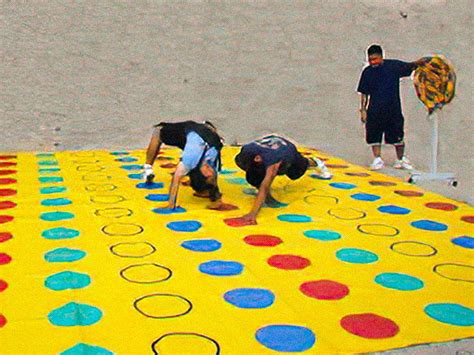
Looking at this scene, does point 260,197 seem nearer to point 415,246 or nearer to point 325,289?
point 415,246

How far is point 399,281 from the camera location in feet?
8.57

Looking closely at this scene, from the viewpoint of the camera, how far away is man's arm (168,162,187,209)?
3.69 m

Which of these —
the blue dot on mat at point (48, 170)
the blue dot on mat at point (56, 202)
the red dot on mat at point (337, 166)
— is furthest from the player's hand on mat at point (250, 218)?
the blue dot on mat at point (48, 170)

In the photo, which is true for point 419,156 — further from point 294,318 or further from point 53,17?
point 294,318

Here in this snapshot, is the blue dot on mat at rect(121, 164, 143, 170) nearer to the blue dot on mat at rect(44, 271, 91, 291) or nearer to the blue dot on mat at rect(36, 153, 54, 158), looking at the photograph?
the blue dot on mat at rect(36, 153, 54, 158)

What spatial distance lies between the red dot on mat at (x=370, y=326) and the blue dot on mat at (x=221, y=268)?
636mm

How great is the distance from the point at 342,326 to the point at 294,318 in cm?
18

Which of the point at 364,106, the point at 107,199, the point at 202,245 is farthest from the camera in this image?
the point at 364,106

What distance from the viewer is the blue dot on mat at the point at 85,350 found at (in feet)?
6.50

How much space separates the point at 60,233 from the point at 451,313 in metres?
2.02

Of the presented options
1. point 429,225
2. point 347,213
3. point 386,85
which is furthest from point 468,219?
point 386,85

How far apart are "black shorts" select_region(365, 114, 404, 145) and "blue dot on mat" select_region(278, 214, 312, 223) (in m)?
1.96

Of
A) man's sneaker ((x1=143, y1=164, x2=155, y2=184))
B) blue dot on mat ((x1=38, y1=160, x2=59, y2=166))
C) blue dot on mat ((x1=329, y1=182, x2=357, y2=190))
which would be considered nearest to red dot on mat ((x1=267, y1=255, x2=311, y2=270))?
blue dot on mat ((x1=329, y1=182, x2=357, y2=190))

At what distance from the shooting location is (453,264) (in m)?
2.81
